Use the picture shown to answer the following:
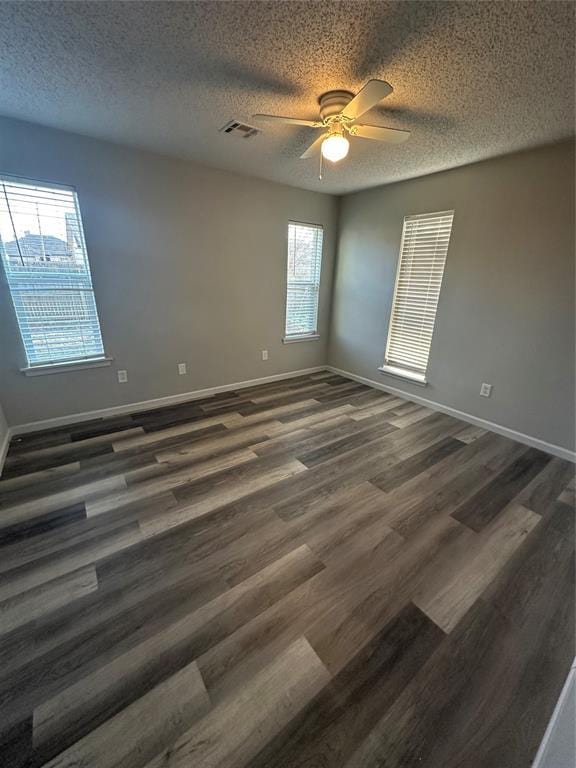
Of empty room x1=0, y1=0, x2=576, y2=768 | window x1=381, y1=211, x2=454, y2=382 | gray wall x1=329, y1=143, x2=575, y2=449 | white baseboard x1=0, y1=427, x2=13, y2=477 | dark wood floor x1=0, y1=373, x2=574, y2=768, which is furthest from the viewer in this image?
window x1=381, y1=211, x2=454, y2=382

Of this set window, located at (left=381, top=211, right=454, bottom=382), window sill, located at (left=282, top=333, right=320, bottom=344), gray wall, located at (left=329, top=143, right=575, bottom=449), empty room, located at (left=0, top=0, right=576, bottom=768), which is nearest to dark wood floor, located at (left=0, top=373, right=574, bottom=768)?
empty room, located at (left=0, top=0, right=576, bottom=768)

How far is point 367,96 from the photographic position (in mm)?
1469

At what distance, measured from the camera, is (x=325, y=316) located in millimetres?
4625

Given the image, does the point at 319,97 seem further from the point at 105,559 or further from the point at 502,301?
the point at 105,559

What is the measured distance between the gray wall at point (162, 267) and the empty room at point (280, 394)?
3cm

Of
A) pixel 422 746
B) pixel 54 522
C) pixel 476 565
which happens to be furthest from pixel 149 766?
pixel 476 565

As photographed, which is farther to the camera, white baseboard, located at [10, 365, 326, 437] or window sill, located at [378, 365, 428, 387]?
window sill, located at [378, 365, 428, 387]

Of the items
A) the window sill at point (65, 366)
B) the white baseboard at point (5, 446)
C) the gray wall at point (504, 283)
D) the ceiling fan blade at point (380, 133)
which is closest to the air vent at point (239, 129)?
the ceiling fan blade at point (380, 133)

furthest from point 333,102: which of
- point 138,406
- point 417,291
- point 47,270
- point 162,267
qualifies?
point 138,406

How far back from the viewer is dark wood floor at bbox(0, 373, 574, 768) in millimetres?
993

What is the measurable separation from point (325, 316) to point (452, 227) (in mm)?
1996

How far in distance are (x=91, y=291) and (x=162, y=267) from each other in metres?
0.71

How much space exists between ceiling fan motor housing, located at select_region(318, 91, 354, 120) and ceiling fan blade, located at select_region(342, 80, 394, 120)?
0.12m

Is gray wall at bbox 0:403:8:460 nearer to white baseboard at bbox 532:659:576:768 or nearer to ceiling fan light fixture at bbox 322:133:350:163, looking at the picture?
ceiling fan light fixture at bbox 322:133:350:163
